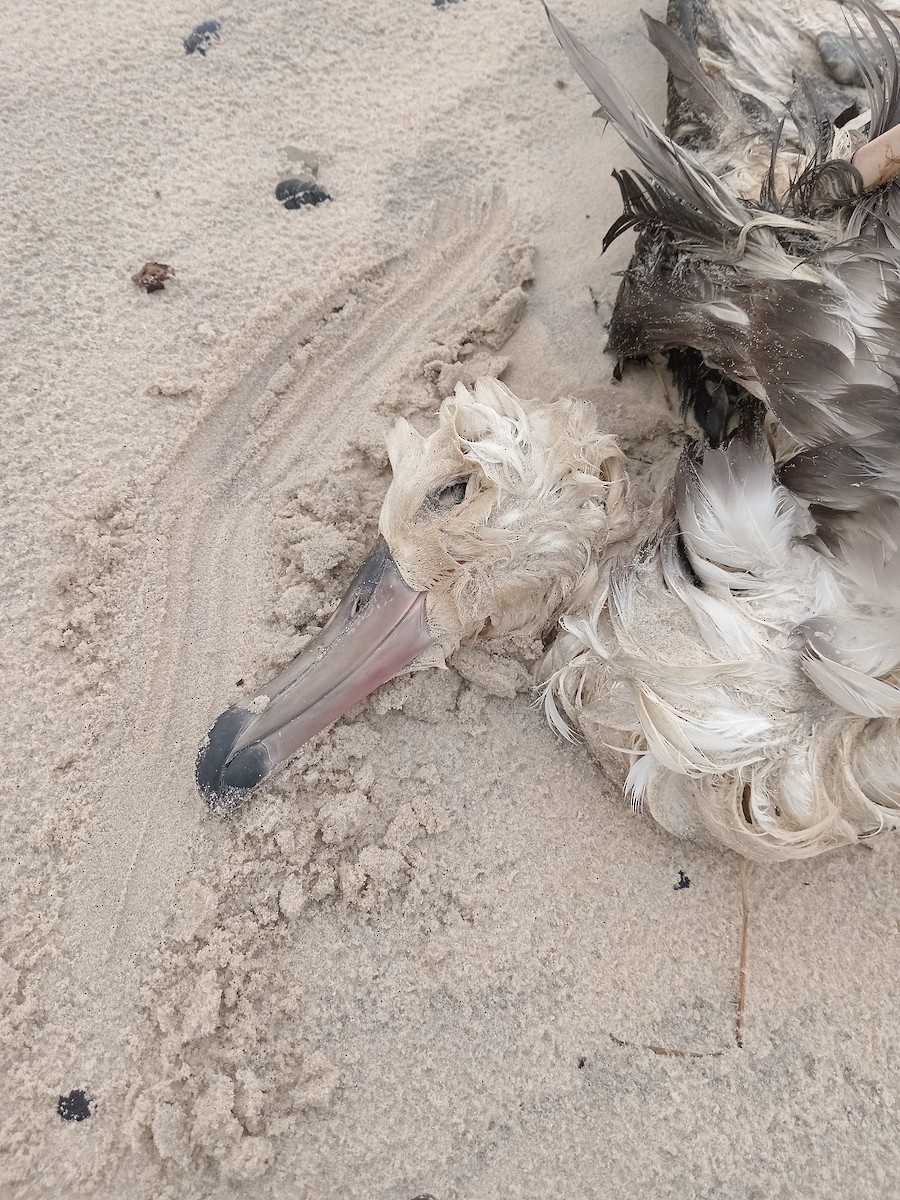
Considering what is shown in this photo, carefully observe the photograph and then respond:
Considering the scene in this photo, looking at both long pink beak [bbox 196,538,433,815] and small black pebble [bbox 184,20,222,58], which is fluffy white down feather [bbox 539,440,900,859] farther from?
small black pebble [bbox 184,20,222,58]

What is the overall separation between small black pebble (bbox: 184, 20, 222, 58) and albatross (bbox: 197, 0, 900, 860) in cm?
168

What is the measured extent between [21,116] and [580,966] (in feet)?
11.1

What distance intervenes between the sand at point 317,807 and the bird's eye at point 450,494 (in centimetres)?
34

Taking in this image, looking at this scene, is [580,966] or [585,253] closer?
[580,966]

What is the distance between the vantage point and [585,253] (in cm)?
282

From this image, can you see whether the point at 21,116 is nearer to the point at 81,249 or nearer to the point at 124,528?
the point at 81,249

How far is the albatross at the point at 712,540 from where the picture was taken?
1.79 metres

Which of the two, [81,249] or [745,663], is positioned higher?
[81,249]

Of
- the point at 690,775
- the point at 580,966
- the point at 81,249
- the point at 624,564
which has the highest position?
the point at 81,249

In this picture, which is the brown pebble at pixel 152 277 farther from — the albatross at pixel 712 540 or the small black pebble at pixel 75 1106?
the small black pebble at pixel 75 1106

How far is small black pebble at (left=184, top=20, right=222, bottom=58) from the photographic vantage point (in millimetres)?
3033

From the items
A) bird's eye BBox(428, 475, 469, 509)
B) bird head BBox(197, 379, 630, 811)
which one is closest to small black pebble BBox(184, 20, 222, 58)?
bird head BBox(197, 379, 630, 811)

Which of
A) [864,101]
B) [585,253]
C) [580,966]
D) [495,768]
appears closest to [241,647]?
[495,768]

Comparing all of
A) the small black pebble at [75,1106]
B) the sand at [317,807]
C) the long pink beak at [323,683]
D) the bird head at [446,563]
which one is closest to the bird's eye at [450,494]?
the bird head at [446,563]
